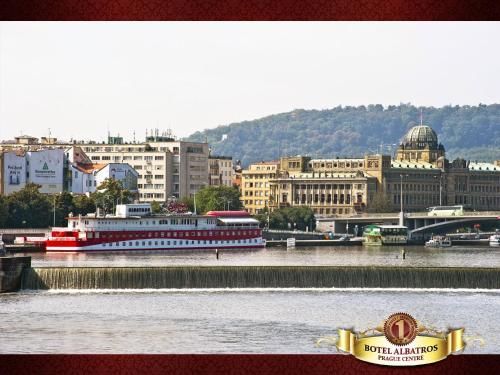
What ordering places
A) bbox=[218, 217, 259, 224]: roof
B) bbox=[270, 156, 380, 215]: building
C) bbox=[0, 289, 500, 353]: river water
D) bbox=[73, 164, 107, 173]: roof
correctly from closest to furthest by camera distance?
bbox=[0, 289, 500, 353]: river water → bbox=[218, 217, 259, 224]: roof → bbox=[73, 164, 107, 173]: roof → bbox=[270, 156, 380, 215]: building

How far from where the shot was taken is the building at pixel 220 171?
375 ft

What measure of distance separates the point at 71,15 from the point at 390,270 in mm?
16061

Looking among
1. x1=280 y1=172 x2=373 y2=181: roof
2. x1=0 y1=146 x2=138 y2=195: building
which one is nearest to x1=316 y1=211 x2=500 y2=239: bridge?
x1=280 y1=172 x2=373 y2=181: roof

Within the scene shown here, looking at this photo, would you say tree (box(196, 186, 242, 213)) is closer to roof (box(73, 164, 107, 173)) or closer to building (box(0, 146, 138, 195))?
building (box(0, 146, 138, 195))

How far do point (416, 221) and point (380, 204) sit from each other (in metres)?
9.71

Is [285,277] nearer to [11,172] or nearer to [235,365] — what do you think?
[235,365]

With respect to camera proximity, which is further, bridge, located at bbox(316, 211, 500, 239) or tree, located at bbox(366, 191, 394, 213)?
tree, located at bbox(366, 191, 394, 213)

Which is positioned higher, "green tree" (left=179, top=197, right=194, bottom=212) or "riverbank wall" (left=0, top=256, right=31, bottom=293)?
"green tree" (left=179, top=197, right=194, bottom=212)

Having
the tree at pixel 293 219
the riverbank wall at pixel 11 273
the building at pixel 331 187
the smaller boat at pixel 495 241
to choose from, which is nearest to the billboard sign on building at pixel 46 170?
the tree at pixel 293 219

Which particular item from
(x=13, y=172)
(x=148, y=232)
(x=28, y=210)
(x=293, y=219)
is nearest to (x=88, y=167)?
A: (x=13, y=172)

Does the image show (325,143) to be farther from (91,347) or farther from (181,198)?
(91,347)

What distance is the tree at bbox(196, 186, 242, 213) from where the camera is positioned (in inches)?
3383

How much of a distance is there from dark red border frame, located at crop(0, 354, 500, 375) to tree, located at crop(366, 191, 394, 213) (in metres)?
78.8

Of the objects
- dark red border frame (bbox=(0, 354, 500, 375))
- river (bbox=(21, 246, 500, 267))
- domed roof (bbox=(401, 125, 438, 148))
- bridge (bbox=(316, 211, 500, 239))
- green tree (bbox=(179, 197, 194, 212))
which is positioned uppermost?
domed roof (bbox=(401, 125, 438, 148))
